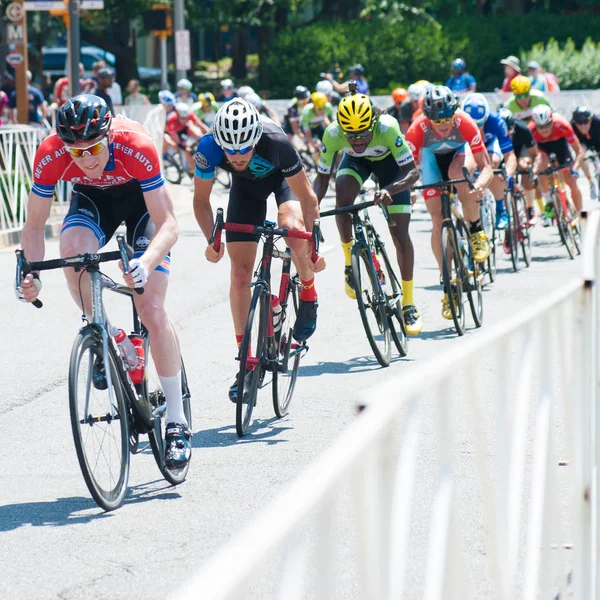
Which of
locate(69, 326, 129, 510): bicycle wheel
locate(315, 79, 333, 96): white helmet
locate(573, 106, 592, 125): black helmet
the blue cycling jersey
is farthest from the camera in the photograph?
locate(315, 79, 333, 96): white helmet

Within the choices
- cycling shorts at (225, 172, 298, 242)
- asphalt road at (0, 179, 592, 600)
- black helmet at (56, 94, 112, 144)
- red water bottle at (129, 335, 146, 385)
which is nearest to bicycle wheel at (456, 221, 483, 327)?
asphalt road at (0, 179, 592, 600)

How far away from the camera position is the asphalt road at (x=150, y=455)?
4.91 metres

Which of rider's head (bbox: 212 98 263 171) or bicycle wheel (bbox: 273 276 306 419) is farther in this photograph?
bicycle wheel (bbox: 273 276 306 419)

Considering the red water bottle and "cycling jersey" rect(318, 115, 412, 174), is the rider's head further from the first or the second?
"cycling jersey" rect(318, 115, 412, 174)

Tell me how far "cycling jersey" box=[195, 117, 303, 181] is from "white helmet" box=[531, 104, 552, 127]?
349 inches

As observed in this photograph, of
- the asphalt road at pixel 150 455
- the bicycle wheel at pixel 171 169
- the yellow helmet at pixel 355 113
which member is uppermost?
the yellow helmet at pixel 355 113

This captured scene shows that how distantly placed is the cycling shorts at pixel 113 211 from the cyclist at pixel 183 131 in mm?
18371

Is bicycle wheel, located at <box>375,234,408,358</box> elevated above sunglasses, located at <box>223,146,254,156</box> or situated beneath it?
situated beneath

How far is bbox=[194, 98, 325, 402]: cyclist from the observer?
22.3 ft

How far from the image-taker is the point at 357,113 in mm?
9109

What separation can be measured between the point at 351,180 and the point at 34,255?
176 inches

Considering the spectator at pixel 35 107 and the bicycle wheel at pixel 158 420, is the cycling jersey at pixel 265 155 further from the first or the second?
the spectator at pixel 35 107

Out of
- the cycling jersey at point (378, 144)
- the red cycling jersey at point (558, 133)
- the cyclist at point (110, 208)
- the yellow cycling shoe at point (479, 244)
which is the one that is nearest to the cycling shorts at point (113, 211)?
the cyclist at point (110, 208)

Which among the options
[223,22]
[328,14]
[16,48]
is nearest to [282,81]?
[223,22]
